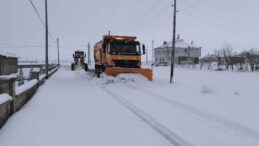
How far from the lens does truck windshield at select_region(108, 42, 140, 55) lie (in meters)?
22.5

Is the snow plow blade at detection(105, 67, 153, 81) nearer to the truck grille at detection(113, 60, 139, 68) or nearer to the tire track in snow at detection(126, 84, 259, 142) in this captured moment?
the truck grille at detection(113, 60, 139, 68)

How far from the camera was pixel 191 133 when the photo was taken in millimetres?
7160

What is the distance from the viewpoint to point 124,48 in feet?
74.7

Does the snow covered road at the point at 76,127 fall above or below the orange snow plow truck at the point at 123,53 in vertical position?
below

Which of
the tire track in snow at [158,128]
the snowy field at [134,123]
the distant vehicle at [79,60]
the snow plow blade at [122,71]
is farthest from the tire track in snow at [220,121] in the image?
the distant vehicle at [79,60]

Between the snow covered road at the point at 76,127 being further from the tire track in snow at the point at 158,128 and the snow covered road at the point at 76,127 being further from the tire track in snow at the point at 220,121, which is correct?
the tire track in snow at the point at 220,121

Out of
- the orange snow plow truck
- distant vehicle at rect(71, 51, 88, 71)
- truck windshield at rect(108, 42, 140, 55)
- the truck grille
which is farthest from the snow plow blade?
distant vehicle at rect(71, 51, 88, 71)

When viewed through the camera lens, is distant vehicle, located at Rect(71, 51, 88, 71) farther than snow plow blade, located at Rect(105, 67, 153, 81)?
Yes

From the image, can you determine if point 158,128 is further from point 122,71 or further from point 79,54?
point 79,54

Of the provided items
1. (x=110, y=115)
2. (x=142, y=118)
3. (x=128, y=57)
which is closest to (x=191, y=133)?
(x=142, y=118)

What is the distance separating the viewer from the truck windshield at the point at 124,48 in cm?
2255

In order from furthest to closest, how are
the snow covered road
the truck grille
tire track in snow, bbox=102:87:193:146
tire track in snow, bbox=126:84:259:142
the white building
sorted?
the white building, the truck grille, tire track in snow, bbox=126:84:259:142, the snow covered road, tire track in snow, bbox=102:87:193:146

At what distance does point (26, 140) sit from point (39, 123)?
66.0 inches

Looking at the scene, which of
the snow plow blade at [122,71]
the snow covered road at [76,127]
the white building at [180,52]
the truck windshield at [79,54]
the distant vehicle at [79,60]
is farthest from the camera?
the white building at [180,52]
